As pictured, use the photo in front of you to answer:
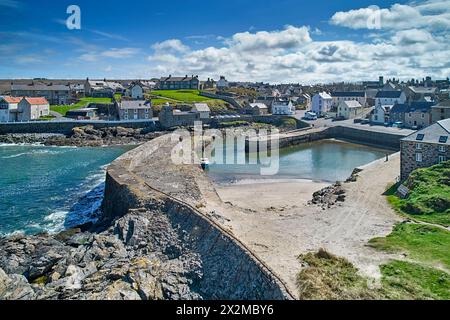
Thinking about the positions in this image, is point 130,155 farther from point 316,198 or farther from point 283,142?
point 283,142

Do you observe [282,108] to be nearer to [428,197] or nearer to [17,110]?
[17,110]

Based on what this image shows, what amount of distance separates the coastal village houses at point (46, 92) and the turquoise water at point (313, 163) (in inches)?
2013

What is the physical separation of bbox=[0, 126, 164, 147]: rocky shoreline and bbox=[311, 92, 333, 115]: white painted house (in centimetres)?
2997

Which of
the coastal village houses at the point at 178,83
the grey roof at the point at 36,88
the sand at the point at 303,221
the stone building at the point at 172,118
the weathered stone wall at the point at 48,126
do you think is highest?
the coastal village houses at the point at 178,83

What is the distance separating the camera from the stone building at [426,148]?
21.3 metres

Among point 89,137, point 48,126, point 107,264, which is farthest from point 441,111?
point 48,126

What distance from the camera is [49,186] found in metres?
27.1

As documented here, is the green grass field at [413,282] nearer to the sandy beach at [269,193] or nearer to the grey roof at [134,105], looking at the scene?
the sandy beach at [269,193]

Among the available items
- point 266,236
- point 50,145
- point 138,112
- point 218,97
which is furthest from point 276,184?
point 218,97

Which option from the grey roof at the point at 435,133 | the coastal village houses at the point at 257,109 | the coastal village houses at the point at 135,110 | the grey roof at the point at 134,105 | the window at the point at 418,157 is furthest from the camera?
the coastal village houses at the point at 257,109

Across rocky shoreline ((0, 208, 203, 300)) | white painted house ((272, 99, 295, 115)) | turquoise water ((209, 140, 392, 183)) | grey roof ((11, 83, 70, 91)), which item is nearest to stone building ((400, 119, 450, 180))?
turquoise water ((209, 140, 392, 183))

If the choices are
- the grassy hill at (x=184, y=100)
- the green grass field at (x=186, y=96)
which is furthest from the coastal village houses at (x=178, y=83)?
the grassy hill at (x=184, y=100)

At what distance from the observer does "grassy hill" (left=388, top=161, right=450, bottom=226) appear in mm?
16109
